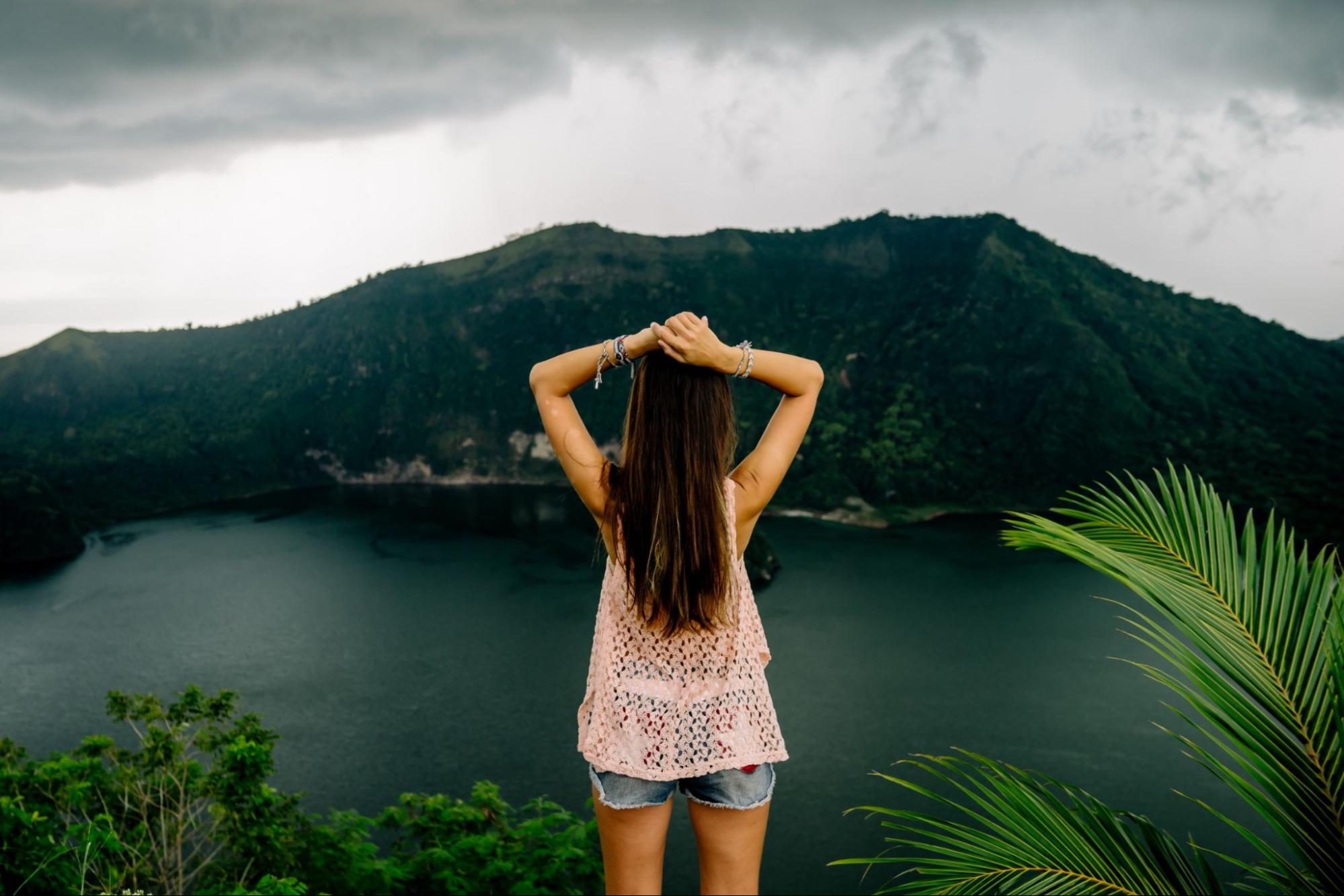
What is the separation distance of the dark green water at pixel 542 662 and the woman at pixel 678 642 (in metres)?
17.6

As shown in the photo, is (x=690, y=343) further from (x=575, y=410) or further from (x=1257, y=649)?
(x=1257, y=649)

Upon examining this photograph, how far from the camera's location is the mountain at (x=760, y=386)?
5381 centimetres

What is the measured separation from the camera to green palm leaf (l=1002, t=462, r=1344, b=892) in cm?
124

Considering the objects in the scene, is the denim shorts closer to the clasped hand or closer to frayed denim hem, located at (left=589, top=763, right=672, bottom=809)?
frayed denim hem, located at (left=589, top=763, right=672, bottom=809)

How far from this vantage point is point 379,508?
5962 cm

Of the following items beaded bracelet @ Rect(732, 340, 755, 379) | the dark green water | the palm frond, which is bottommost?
the dark green water

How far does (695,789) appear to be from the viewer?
1.18m

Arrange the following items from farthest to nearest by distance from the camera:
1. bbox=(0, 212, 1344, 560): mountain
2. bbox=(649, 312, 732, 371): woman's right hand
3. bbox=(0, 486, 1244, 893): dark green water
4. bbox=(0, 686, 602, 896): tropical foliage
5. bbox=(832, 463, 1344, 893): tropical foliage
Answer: bbox=(0, 212, 1344, 560): mountain < bbox=(0, 486, 1244, 893): dark green water < bbox=(0, 686, 602, 896): tropical foliage < bbox=(832, 463, 1344, 893): tropical foliage < bbox=(649, 312, 732, 371): woman's right hand

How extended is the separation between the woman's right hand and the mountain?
43226mm

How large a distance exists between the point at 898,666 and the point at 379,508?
134 feet

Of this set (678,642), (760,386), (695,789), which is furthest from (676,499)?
(760,386)

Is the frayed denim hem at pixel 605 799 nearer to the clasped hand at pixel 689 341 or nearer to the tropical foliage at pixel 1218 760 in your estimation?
the tropical foliage at pixel 1218 760

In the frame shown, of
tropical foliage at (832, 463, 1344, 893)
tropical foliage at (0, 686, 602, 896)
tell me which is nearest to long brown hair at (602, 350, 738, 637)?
tropical foliage at (832, 463, 1344, 893)

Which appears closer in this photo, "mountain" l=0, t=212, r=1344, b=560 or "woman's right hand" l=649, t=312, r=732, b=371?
"woman's right hand" l=649, t=312, r=732, b=371
